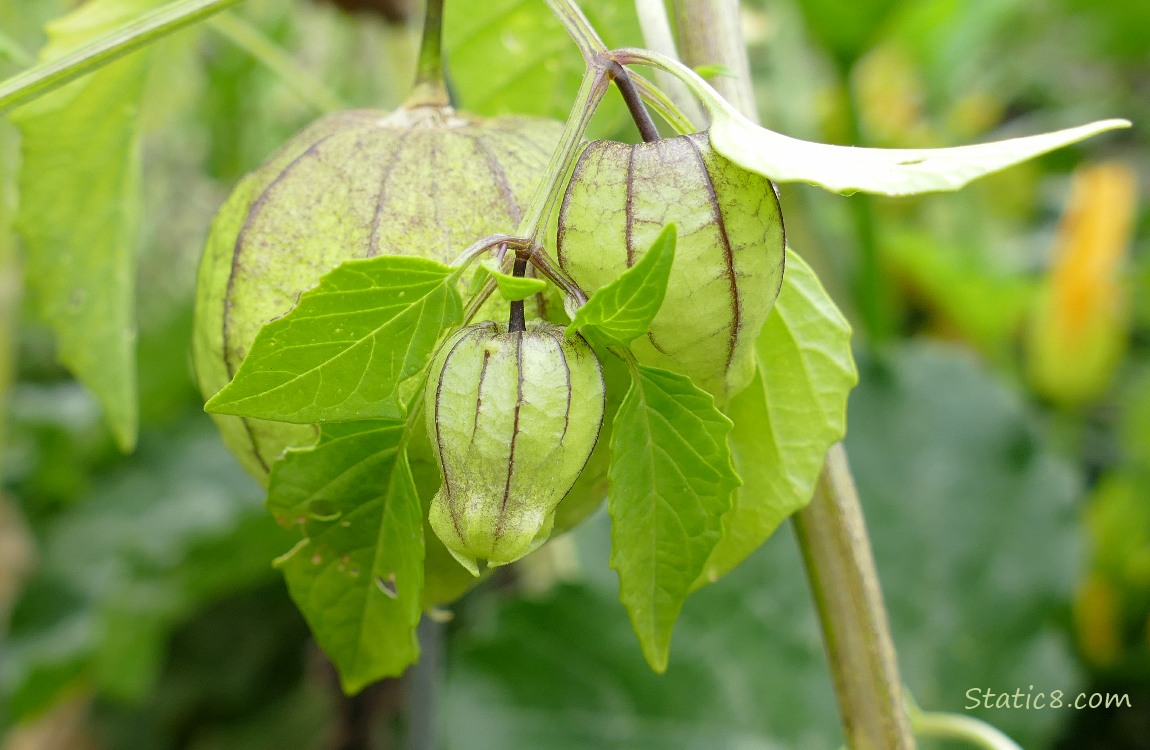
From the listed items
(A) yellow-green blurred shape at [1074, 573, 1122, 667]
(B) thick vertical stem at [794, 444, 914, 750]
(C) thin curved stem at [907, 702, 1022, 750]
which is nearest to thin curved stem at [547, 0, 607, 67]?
(B) thick vertical stem at [794, 444, 914, 750]

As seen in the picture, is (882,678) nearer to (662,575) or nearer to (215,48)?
(662,575)

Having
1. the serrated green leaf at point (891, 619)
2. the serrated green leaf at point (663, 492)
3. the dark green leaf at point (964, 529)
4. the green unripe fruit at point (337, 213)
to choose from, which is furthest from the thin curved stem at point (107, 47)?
the dark green leaf at point (964, 529)

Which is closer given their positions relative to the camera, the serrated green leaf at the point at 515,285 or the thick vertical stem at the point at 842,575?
the serrated green leaf at the point at 515,285

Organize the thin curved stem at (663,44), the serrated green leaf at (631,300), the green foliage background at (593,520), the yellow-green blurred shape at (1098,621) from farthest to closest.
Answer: the yellow-green blurred shape at (1098,621) < the green foliage background at (593,520) < the thin curved stem at (663,44) < the serrated green leaf at (631,300)

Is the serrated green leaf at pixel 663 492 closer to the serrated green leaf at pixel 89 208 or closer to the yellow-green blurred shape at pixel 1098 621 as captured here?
the serrated green leaf at pixel 89 208

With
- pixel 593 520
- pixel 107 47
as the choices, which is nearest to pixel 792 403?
pixel 107 47

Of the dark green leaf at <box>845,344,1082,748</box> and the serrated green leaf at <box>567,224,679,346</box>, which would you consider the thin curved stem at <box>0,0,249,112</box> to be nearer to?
the serrated green leaf at <box>567,224,679,346</box>

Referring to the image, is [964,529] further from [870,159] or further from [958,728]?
[870,159]
